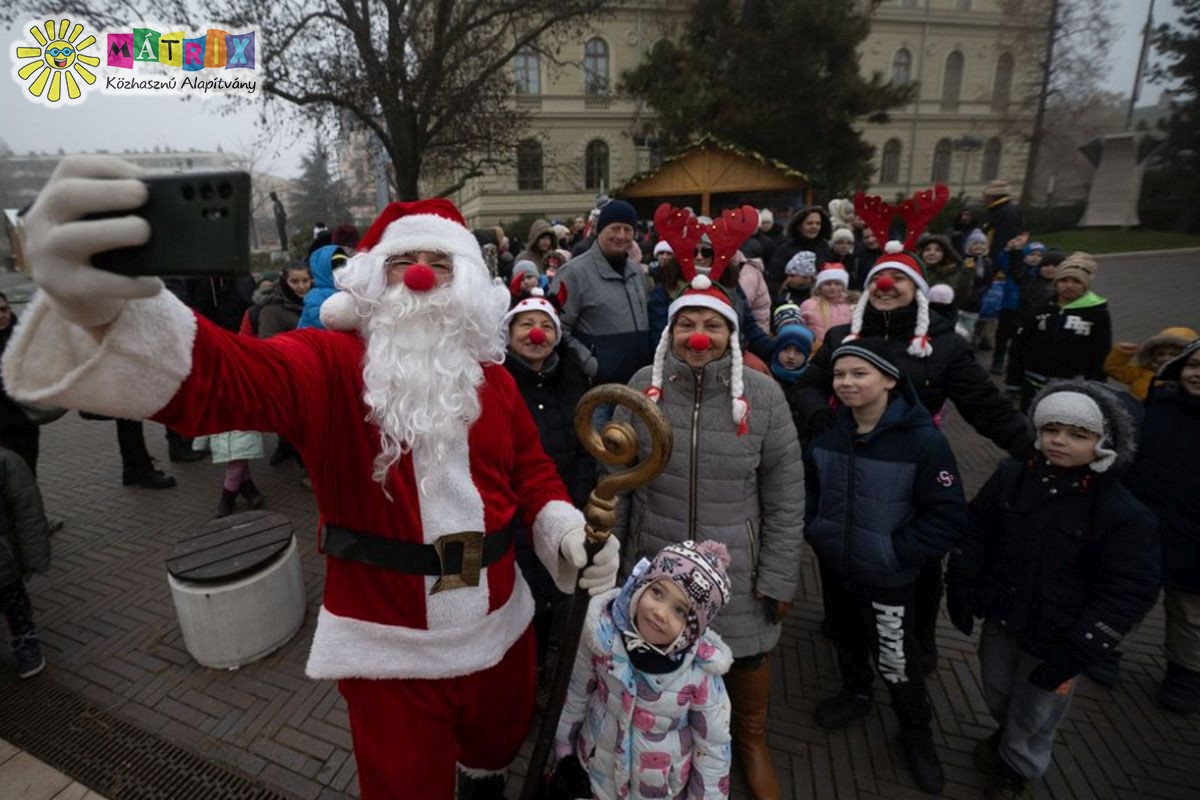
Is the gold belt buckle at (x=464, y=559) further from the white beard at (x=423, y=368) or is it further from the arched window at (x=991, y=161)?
the arched window at (x=991, y=161)

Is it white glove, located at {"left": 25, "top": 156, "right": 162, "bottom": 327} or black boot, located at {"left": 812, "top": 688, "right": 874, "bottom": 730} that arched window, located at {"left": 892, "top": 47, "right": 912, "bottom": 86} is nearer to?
black boot, located at {"left": 812, "top": 688, "right": 874, "bottom": 730}

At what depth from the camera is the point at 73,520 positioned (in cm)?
497

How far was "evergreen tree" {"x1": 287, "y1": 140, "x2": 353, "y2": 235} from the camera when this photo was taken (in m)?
39.2

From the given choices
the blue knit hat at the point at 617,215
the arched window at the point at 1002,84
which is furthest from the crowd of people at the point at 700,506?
the arched window at the point at 1002,84

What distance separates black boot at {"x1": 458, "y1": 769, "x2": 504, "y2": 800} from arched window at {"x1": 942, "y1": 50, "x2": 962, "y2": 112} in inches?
1637

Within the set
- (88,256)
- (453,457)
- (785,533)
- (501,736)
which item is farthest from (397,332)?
(785,533)

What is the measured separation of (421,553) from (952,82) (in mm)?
42866

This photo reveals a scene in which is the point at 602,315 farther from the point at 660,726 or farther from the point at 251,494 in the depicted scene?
the point at 251,494

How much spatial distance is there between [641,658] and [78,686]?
3270 millimetres

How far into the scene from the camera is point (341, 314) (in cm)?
171

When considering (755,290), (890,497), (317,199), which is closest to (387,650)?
(890,497)

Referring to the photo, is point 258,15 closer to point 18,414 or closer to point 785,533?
point 18,414

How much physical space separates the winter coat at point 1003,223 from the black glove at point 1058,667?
7851 millimetres

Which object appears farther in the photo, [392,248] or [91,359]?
[392,248]
